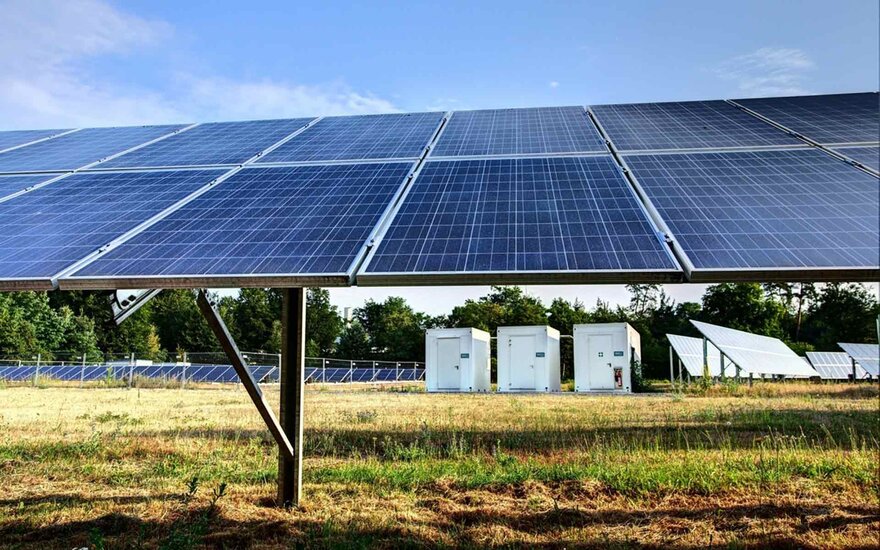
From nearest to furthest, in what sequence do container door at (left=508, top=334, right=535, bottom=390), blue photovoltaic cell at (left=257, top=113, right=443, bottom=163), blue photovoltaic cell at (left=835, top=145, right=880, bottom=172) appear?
blue photovoltaic cell at (left=835, top=145, right=880, bottom=172)
blue photovoltaic cell at (left=257, top=113, right=443, bottom=163)
container door at (left=508, top=334, right=535, bottom=390)

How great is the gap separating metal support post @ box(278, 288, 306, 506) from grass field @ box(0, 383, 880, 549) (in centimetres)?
29

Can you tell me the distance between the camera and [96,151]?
423 inches

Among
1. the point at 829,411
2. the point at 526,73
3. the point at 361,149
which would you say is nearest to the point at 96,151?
the point at 361,149

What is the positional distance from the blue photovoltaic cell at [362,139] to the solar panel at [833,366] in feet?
139

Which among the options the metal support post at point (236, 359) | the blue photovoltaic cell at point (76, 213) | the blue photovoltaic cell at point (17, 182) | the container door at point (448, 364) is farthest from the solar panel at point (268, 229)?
the container door at point (448, 364)

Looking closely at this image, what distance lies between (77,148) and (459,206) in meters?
8.21

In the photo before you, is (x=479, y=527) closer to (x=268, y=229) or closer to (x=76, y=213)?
(x=268, y=229)

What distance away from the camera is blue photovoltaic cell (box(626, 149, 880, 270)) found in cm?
515

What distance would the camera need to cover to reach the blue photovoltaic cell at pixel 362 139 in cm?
927

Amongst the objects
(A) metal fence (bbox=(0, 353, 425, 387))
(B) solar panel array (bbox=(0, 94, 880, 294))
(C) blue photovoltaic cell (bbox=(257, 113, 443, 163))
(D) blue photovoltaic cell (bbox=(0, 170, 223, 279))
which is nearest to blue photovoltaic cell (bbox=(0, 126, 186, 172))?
(B) solar panel array (bbox=(0, 94, 880, 294))

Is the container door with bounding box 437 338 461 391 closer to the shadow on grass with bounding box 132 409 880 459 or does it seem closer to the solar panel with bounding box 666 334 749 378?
the solar panel with bounding box 666 334 749 378

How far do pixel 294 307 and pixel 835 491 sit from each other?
7101 millimetres

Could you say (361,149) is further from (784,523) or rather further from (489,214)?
(784,523)

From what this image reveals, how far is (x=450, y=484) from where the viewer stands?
841 centimetres
